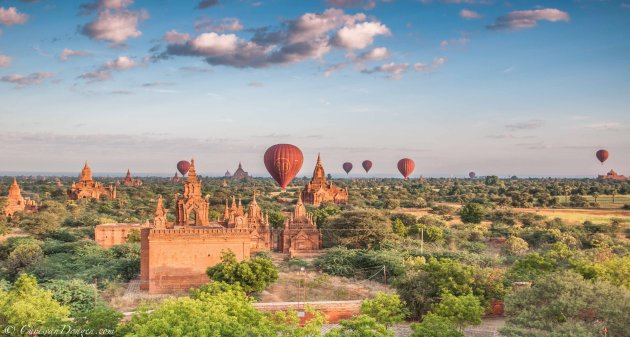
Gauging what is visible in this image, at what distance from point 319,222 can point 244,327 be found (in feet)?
140

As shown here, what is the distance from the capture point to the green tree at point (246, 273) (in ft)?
97.3

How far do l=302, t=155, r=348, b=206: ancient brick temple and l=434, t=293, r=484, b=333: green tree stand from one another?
67.1 meters

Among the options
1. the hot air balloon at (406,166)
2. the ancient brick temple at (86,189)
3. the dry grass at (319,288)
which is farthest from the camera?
the hot air balloon at (406,166)

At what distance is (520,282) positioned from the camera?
29.9 m

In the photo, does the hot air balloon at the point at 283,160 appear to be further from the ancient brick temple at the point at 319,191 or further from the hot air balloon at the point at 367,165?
the hot air balloon at the point at 367,165

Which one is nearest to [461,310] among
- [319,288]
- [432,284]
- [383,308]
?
[383,308]

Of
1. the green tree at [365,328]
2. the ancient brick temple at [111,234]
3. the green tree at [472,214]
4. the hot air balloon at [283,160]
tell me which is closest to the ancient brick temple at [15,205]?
the ancient brick temple at [111,234]

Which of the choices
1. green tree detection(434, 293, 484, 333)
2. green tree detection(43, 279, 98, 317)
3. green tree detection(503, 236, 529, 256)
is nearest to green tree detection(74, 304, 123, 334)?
green tree detection(43, 279, 98, 317)

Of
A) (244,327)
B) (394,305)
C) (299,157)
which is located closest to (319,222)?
(299,157)

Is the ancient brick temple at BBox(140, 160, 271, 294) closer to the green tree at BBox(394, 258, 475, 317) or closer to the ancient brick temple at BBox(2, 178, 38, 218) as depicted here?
the green tree at BBox(394, 258, 475, 317)

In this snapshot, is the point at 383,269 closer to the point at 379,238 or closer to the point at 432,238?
the point at 379,238

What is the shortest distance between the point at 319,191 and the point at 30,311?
7262 cm

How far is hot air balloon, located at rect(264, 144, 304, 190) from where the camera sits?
201 feet

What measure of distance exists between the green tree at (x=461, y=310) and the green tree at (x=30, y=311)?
48.0 ft
